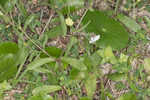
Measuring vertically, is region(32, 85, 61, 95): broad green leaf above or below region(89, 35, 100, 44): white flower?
below

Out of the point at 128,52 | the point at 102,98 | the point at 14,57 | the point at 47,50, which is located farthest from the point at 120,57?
the point at 14,57

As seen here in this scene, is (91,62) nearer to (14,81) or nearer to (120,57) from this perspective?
(120,57)

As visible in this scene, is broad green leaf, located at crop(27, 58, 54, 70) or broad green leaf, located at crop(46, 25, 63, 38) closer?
broad green leaf, located at crop(27, 58, 54, 70)

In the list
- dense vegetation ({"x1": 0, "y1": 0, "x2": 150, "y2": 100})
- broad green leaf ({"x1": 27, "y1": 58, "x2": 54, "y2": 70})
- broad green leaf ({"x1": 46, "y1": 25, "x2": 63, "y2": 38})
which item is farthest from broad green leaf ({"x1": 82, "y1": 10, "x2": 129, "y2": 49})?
broad green leaf ({"x1": 27, "y1": 58, "x2": 54, "y2": 70})

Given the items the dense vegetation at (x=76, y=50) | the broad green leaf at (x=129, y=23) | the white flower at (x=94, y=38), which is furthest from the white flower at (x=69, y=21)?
the broad green leaf at (x=129, y=23)

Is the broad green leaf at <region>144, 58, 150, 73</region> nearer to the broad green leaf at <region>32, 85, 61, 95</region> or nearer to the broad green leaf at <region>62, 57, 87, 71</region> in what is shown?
the broad green leaf at <region>62, 57, 87, 71</region>

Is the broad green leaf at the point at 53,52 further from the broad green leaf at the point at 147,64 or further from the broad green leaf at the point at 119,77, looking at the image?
the broad green leaf at the point at 147,64
